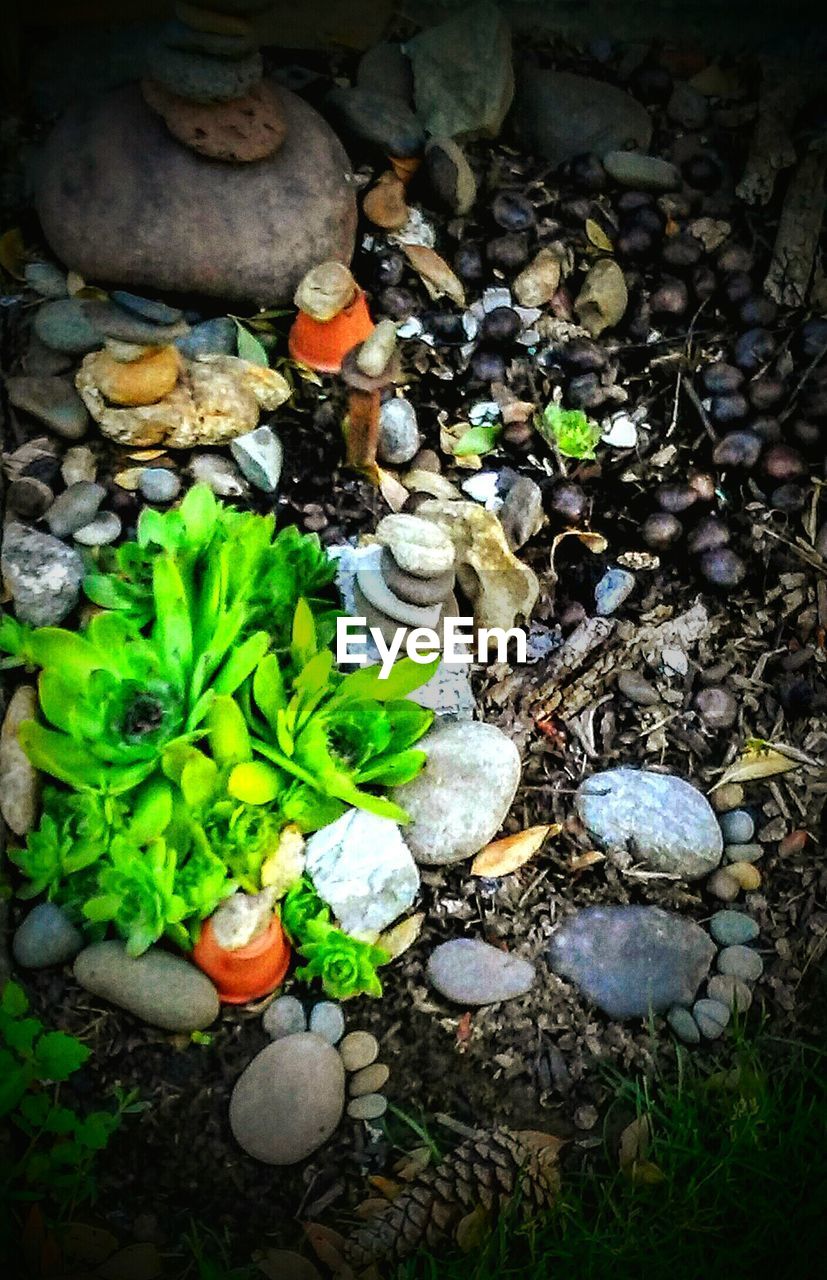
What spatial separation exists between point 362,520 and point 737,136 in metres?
1.37

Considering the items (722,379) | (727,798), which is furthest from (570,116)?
(727,798)

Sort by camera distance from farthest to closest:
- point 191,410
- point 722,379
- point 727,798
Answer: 1. point 722,379
2. point 191,410
3. point 727,798

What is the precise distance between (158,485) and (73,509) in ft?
0.53

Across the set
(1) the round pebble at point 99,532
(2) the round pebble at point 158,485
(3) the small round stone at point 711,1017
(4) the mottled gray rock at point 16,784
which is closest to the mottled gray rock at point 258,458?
(2) the round pebble at point 158,485

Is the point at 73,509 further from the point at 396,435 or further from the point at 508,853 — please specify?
the point at 508,853

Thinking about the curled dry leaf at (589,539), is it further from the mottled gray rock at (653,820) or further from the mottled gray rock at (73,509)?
the mottled gray rock at (73,509)

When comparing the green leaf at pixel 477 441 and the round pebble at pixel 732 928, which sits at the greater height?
the green leaf at pixel 477 441

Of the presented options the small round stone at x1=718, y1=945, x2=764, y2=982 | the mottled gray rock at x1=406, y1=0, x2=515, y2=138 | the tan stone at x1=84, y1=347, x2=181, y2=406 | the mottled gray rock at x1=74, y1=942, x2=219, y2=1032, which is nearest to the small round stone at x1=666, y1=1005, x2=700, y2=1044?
the small round stone at x1=718, y1=945, x2=764, y2=982

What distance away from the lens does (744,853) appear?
2.04 metres

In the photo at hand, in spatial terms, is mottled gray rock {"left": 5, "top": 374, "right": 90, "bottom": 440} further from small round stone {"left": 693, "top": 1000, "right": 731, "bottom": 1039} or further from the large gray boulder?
small round stone {"left": 693, "top": 1000, "right": 731, "bottom": 1039}

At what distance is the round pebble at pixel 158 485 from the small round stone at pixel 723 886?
1.20 metres

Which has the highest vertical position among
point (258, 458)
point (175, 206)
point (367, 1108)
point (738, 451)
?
point (175, 206)

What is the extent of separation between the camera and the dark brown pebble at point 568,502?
2299 mm

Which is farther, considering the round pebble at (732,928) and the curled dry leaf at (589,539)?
the curled dry leaf at (589,539)
